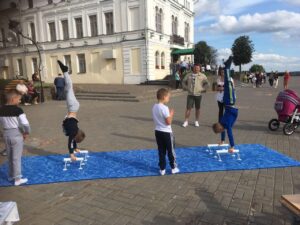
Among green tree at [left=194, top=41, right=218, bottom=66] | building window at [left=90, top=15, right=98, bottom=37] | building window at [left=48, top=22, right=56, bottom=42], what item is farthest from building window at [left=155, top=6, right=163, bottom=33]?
green tree at [left=194, top=41, right=218, bottom=66]

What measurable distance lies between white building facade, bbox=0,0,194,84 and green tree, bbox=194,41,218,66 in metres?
17.1

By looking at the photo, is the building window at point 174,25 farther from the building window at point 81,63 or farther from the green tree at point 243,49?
the green tree at point 243,49

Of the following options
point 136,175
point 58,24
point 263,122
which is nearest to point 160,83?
point 58,24

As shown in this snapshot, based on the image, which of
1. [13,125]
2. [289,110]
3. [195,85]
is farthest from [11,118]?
[289,110]

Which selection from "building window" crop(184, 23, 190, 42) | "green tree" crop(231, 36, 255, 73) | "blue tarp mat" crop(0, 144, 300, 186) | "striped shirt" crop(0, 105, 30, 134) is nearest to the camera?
"striped shirt" crop(0, 105, 30, 134)

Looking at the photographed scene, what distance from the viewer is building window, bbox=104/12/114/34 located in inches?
1138

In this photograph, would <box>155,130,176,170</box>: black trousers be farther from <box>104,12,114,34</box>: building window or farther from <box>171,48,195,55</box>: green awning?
<box>171,48,195,55</box>: green awning

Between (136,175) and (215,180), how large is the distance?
4.68 feet

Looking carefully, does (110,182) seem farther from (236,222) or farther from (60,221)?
(236,222)

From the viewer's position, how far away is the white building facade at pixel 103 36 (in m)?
27.6

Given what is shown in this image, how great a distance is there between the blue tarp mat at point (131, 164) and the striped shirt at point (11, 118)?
3.48 feet

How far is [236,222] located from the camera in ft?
11.4

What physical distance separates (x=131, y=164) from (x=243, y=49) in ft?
166

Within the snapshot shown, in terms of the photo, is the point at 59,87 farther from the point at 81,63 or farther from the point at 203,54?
the point at 203,54
